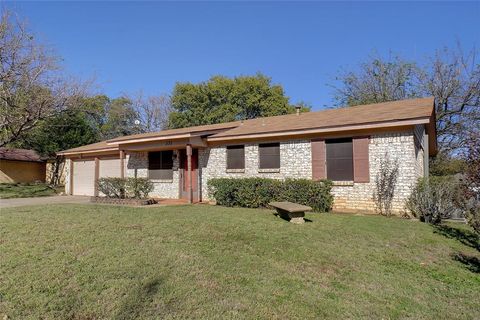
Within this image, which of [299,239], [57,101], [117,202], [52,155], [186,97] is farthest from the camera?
[186,97]

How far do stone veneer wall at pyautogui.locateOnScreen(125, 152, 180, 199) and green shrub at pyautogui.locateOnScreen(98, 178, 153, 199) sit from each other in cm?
171

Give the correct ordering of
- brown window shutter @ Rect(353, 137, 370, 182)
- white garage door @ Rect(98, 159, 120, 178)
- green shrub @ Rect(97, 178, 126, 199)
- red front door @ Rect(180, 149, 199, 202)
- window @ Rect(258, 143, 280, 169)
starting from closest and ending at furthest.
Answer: brown window shutter @ Rect(353, 137, 370, 182) < window @ Rect(258, 143, 280, 169) < green shrub @ Rect(97, 178, 126, 199) < red front door @ Rect(180, 149, 199, 202) < white garage door @ Rect(98, 159, 120, 178)

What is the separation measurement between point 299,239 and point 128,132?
122 ft

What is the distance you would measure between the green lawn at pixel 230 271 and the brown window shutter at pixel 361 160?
11.3 ft

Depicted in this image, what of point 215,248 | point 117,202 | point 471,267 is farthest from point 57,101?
point 471,267

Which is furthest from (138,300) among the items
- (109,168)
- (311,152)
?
(109,168)

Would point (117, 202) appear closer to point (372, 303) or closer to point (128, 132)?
point (372, 303)

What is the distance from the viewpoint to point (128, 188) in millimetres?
14109

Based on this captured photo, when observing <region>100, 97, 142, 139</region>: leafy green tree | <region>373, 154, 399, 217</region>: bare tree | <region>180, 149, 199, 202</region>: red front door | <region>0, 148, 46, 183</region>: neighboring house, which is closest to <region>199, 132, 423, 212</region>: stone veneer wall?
<region>373, 154, 399, 217</region>: bare tree

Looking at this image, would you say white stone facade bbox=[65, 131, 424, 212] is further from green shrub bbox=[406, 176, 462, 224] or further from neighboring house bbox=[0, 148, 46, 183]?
neighboring house bbox=[0, 148, 46, 183]

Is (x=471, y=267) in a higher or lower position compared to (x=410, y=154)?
lower

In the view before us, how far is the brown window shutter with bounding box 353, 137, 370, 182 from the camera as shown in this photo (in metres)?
11.0

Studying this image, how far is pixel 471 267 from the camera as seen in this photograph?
5.66 meters

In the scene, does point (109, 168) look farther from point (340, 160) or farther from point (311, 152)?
point (340, 160)
